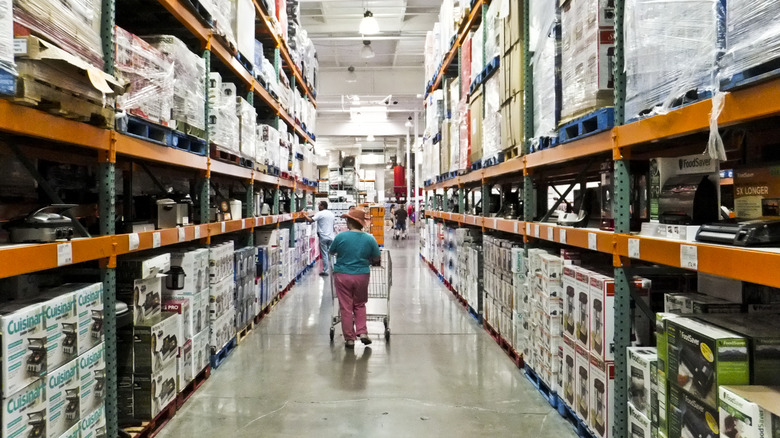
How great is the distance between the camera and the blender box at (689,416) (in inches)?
77.0

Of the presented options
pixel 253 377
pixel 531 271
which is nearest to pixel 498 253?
pixel 531 271

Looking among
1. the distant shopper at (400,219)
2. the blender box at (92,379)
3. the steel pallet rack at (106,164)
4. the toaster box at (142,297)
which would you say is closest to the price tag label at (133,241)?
the steel pallet rack at (106,164)

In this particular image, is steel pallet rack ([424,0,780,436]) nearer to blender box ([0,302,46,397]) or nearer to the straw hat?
the straw hat

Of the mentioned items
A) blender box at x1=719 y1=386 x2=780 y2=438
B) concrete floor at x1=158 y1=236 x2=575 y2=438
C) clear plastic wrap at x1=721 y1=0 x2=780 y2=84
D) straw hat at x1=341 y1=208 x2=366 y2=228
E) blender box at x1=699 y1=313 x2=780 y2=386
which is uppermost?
clear plastic wrap at x1=721 y1=0 x2=780 y2=84

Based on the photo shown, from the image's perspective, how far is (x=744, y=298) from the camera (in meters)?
2.49

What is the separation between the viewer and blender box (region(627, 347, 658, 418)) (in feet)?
8.52

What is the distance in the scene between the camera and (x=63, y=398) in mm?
2512

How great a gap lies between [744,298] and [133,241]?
3.66 metres

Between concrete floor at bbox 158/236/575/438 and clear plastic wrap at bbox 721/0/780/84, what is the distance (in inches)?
107

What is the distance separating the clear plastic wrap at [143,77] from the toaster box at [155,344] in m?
1.49

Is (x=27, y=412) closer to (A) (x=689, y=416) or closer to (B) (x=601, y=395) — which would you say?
(A) (x=689, y=416)

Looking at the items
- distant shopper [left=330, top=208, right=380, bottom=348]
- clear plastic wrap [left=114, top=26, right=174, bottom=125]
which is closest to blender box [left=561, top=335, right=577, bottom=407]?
distant shopper [left=330, top=208, right=380, bottom=348]

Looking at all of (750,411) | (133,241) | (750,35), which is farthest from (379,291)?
(750,35)

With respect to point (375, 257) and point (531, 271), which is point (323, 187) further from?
point (531, 271)
